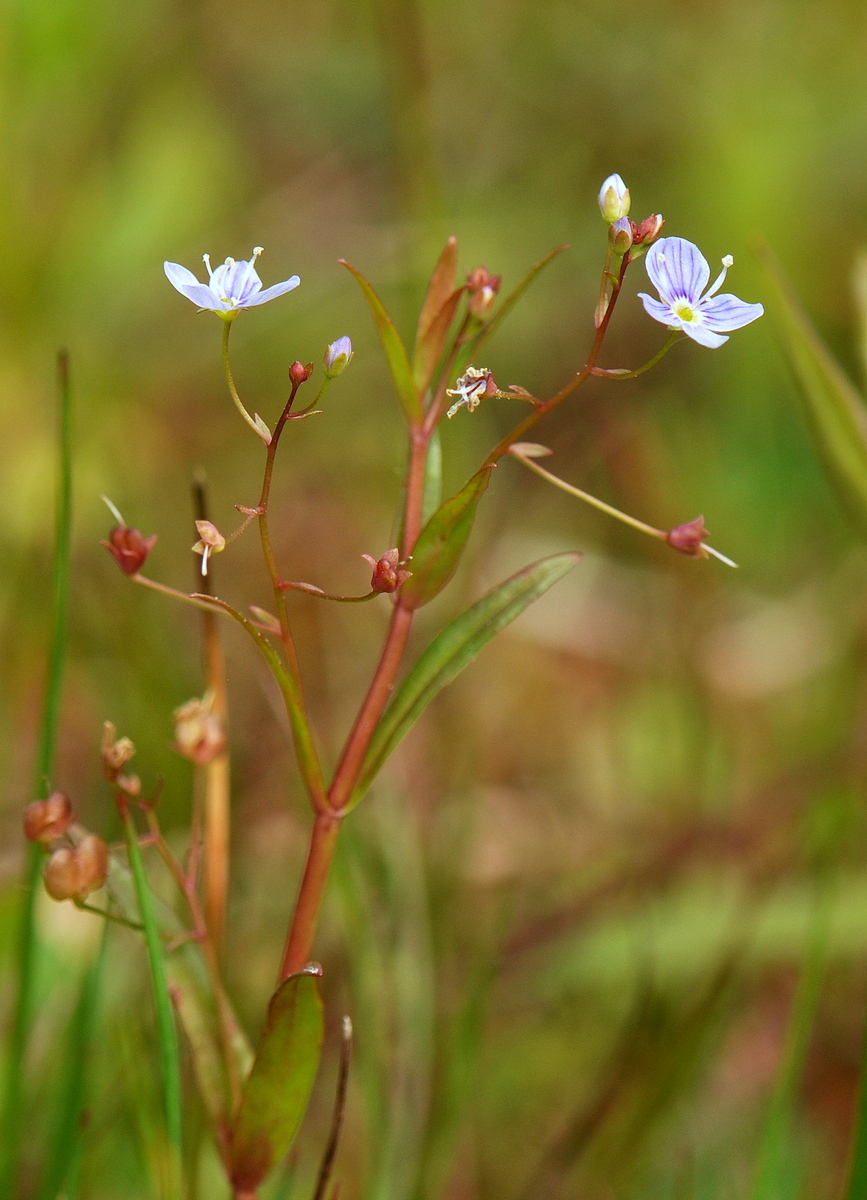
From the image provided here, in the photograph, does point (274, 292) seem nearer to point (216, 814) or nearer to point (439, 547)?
point (439, 547)

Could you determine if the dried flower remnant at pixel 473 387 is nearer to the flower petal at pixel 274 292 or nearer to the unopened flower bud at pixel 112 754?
the flower petal at pixel 274 292

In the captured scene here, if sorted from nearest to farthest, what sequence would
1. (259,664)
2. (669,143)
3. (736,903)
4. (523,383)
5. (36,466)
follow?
1. (736,903)
2. (259,664)
3. (36,466)
4. (523,383)
5. (669,143)

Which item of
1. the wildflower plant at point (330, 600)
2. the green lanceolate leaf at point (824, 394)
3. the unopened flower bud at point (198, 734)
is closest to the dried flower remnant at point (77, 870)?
the wildflower plant at point (330, 600)

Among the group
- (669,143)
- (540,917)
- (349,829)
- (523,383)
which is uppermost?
(669,143)

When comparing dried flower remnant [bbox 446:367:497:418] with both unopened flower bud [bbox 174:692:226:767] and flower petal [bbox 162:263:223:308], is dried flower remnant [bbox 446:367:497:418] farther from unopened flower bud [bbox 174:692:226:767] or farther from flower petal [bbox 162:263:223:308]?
unopened flower bud [bbox 174:692:226:767]

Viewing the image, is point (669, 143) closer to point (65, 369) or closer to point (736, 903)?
point (736, 903)

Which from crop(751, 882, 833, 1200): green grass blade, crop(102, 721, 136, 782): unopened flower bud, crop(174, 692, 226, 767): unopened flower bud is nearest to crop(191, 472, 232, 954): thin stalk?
crop(174, 692, 226, 767): unopened flower bud

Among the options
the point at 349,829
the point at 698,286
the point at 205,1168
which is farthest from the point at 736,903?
the point at 698,286
